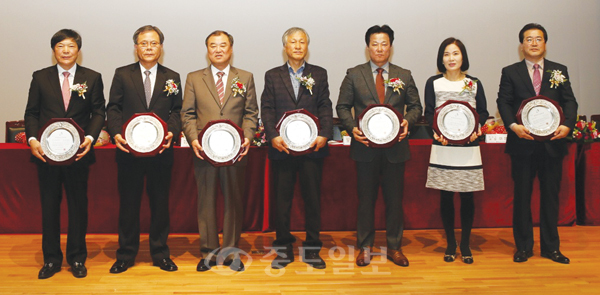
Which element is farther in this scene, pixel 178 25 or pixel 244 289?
pixel 178 25

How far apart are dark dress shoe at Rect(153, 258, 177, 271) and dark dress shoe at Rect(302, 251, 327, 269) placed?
0.86 meters

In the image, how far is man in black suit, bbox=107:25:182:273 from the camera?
3.11 m

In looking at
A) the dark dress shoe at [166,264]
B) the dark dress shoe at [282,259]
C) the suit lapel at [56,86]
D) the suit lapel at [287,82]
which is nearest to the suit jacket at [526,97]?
the suit lapel at [287,82]

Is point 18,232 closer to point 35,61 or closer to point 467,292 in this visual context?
point 35,61

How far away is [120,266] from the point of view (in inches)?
123

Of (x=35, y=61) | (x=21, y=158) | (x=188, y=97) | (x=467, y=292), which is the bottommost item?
(x=467, y=292)

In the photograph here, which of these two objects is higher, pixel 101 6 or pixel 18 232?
pixel 101 6

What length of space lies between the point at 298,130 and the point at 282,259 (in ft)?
2.95

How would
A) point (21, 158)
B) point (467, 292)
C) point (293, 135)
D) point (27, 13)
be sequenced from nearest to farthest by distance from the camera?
point (467, 292) < point (293, 135) < point (21, 158) < point (27, 13)

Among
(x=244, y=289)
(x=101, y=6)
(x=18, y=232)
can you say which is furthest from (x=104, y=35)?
(x=244, y=289)

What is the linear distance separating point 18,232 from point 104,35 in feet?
7.78

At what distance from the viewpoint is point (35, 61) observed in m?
5.46

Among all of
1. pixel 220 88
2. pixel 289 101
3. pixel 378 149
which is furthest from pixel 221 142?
pixel 378 149

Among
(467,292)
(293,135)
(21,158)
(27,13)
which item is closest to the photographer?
(467,292)
